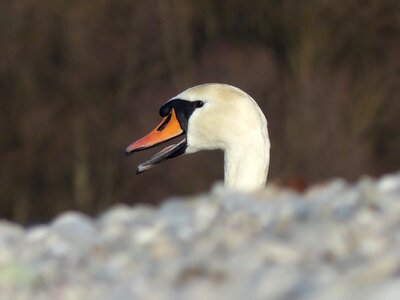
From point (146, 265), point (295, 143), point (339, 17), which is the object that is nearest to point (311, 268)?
point (146, 265)

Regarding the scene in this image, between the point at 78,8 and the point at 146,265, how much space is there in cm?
3901

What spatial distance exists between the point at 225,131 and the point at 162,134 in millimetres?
→ 1091

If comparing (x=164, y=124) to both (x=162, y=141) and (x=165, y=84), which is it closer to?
(x=162, y=141)

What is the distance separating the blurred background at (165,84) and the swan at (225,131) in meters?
22.1

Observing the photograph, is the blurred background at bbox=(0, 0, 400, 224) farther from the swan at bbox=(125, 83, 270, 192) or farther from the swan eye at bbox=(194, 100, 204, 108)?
the swan eye at bbox=(194, 100, 204, 108)

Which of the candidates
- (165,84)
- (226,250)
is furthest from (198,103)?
(165,84)

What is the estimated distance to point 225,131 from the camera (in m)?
9.72

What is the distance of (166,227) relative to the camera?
18.4 ft

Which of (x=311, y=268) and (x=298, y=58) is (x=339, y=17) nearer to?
(x=298, y=58)

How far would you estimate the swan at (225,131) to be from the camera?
30.5ft

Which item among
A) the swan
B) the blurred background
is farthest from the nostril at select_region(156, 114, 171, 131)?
the blurred background

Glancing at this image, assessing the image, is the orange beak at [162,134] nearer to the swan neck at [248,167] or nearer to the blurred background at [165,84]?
the swan neck at [248,167]

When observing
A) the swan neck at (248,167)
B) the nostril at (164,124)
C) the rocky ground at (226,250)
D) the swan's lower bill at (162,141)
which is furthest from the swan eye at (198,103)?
the rocky ground at (226,250)

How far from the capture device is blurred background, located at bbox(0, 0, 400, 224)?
35719 millimetres
